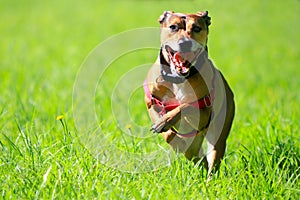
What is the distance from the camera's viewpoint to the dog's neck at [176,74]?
3.55 meters

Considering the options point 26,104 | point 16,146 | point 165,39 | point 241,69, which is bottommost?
point 241,69

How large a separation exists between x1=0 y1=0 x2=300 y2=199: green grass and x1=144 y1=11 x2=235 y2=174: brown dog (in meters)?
0.20

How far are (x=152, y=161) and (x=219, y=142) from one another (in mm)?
457

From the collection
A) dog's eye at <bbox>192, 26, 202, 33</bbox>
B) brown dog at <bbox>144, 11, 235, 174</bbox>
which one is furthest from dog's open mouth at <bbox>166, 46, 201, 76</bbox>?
dog's eye at <bbox>192, 26, 202, 33</bbox>

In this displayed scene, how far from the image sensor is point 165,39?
355 cm

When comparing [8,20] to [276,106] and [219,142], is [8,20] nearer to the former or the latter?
[276,106]

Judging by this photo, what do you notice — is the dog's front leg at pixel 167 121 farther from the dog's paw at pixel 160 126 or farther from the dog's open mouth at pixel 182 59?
the dog's open mouth at pixel 182 59

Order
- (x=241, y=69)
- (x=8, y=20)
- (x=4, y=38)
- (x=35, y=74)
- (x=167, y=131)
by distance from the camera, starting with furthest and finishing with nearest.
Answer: (x=8, y=20) → (x=4, y=38) → (x=241, y=69) → (x=35, y=74) → (x=167, y=131)

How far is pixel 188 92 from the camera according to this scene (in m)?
3.64

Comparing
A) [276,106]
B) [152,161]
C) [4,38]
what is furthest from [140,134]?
[4,38]

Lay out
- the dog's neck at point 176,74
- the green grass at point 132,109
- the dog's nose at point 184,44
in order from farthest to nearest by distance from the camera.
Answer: the dog's neck at point 176,74
the dog's nose at point 184,44
the green grass at point 132,109

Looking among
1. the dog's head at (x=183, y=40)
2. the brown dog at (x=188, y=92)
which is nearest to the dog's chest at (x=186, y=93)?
the brown dog at (x=188, y=92)

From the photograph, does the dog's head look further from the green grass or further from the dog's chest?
the green grass

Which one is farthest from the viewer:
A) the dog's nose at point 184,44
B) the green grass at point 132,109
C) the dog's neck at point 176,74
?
the dog's neck at point 176,74
